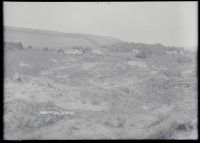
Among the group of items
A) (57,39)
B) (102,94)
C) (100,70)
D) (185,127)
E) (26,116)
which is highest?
(57,39)

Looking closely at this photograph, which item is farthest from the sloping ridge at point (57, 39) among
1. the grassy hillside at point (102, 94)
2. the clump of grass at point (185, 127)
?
the clump of grass at point (185, 127)

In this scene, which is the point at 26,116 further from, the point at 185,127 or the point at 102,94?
the point at 185,127

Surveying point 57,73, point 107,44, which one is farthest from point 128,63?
point 57,73

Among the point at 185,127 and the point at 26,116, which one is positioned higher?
the point at 26,116

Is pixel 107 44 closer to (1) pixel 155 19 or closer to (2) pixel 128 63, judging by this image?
(2) pixel 128 63

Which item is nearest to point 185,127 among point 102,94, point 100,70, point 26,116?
point 102,94
